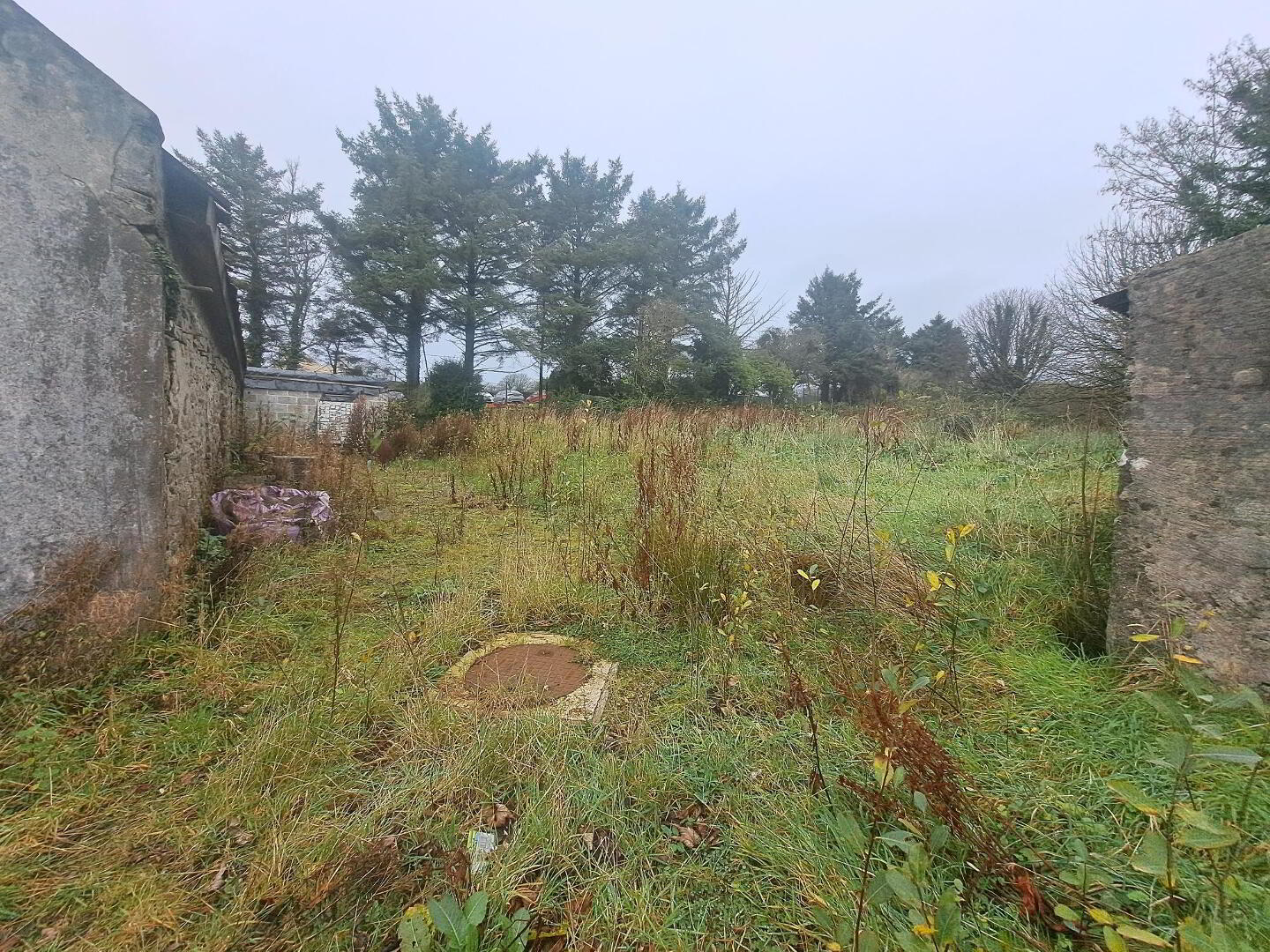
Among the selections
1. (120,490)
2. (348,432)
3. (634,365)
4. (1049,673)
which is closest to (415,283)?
(634,365)

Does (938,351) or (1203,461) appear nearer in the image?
(1203,461)

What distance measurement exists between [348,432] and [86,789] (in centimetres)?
864

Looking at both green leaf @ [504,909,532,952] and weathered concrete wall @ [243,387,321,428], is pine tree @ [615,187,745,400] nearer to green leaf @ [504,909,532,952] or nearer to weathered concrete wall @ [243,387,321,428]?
weathered concrete wall @ [243,387,321,428]

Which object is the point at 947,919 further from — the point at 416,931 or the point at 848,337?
the point at 848,337

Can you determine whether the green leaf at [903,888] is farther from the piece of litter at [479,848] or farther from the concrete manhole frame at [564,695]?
the concrete manhole frame at [564,695]

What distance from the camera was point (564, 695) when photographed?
2240 millimetres

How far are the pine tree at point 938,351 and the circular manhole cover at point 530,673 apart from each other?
25683 mm

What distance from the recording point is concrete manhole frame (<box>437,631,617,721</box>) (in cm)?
209

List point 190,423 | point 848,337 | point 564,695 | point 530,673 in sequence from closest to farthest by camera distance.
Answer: point 564,695, point 530,673, point 190,423, point 848,337

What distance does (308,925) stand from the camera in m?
1.28

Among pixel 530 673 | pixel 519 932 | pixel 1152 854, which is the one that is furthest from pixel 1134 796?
pixel 530 673

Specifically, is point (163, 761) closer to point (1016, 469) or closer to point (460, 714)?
point (460, 714)

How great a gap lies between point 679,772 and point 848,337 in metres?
30.8

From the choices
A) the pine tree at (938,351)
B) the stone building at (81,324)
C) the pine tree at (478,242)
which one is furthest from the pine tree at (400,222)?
the pine tree at (938,351)
